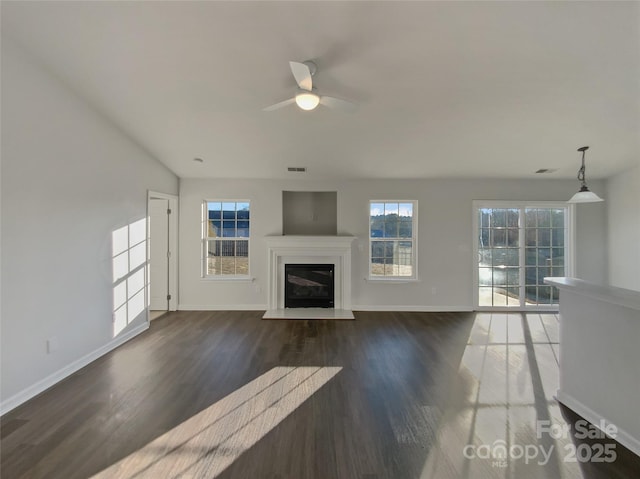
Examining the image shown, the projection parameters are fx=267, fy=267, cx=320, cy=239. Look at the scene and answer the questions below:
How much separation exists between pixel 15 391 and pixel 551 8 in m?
5.20

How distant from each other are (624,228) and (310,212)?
18.5 ft

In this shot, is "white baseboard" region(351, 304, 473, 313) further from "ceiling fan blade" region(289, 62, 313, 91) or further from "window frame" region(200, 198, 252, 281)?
"ceiling fan blade" region(289, 62, 313, 91)

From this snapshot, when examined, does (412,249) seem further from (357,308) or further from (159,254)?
(159,254)

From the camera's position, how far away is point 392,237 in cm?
521

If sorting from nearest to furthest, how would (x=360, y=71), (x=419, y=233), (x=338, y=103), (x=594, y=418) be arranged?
(x=594, y=418), (x=338, y=103), (x=360, y=71), (x=419, y=233)

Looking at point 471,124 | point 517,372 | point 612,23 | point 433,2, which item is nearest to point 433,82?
point 433,2

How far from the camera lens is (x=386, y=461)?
170 cm

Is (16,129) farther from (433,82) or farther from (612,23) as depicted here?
(612,23)


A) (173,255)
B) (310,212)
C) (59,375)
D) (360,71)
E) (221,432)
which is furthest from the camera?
(310,212)

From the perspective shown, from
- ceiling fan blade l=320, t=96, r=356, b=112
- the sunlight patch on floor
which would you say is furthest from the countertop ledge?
ceiling fan blade l=320, t=96, r=356, b=112

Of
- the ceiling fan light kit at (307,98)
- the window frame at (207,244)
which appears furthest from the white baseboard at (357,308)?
the ceiling fan light kit at (307,98)

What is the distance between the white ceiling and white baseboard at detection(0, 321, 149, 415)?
Result: 108 inches

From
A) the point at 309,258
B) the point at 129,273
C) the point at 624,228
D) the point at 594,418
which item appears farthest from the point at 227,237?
the point at 624,228

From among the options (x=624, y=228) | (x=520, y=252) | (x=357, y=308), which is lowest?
(x=357, y=308)
